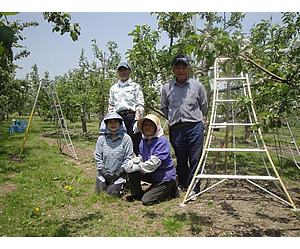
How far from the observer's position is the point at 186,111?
3.72 meters

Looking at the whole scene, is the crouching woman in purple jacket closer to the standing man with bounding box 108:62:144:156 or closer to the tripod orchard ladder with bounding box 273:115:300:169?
the standing man with bounding box 108:62:144:156

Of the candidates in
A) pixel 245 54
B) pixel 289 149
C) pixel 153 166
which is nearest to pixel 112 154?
pixel 153 166

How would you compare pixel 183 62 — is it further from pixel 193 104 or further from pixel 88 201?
pixel 88 201

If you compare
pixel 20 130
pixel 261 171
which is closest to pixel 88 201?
pixel 261 171

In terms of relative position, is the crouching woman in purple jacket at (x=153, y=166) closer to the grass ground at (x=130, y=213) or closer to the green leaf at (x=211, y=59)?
the grass ground at (x=130, y=213)

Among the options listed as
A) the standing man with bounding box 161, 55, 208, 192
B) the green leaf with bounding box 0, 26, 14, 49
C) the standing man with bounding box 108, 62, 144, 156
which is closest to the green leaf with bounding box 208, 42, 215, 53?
the standing man with bounding box 161, 55, 208, 192

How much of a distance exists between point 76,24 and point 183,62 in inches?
63.1

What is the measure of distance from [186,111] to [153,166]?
37.1 inches

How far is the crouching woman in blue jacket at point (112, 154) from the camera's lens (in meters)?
4.06

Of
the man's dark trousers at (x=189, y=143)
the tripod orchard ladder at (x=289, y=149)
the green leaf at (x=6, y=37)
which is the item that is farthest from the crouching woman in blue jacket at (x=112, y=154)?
the tripod orchard ladder at (x=289, y=149)

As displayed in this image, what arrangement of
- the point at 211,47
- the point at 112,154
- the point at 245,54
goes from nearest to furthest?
the point at 211,47 < the point at 245,54 < the point at 112,154

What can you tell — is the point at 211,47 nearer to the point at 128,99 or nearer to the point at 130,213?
the point at 130,213

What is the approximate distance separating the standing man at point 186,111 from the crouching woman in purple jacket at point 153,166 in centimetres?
27

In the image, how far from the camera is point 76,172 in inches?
214
